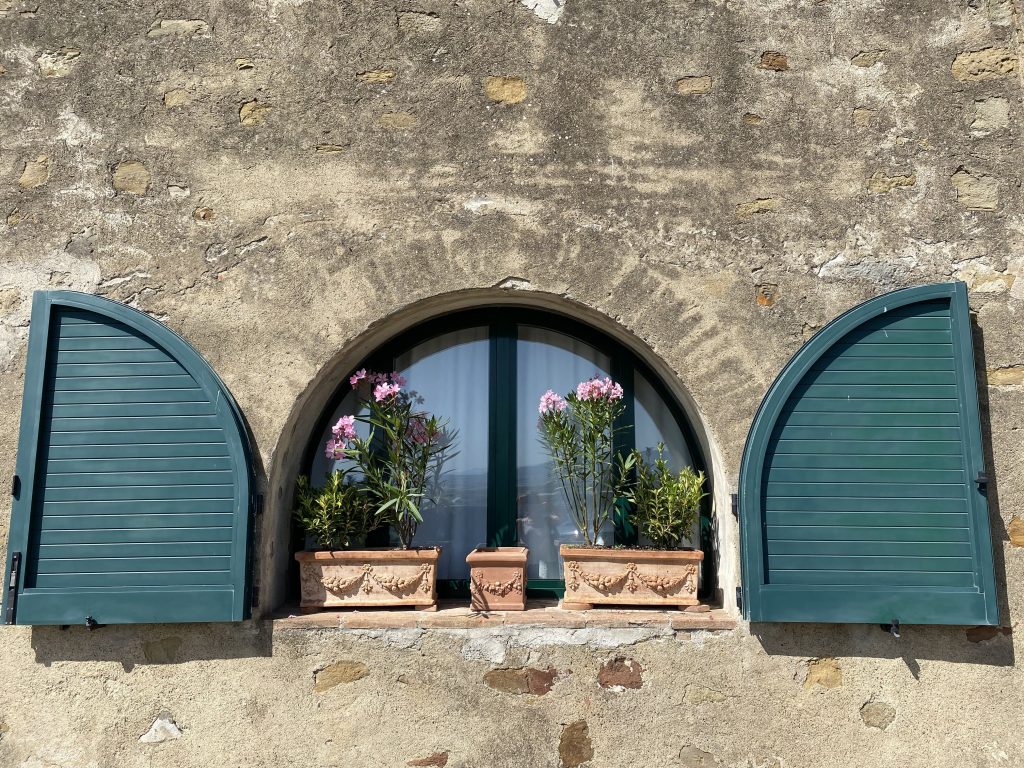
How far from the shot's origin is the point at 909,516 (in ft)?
8.95

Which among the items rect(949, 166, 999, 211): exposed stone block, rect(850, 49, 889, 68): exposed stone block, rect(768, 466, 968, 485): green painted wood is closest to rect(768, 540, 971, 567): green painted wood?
rect(768, 466, 968, 485): green painted wood

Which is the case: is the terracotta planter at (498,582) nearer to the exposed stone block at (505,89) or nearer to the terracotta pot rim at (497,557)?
the terracotta pot rim at (497,557)

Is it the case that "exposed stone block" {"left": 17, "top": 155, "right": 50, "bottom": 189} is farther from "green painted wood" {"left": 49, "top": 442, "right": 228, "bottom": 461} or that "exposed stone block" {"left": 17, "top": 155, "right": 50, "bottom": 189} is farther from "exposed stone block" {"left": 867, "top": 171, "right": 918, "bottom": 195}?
"exposed stone block" {"left": 867, "top": 171, "right": 918, "bottom": 195}

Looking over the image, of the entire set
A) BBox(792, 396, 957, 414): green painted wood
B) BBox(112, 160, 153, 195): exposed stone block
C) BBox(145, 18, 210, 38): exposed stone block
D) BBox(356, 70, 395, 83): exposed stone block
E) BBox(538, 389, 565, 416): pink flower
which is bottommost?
BBox(792, 396, 957, 414): green painted wood

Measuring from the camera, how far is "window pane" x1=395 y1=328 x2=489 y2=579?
318cm

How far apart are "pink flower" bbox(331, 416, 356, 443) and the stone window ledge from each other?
658 millimetres

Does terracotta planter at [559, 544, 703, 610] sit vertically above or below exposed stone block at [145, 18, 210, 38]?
below

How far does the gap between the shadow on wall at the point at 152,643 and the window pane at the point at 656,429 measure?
63.9 inches

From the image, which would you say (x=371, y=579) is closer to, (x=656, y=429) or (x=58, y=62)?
(x=656, y=429)

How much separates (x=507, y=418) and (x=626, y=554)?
0.76 metres

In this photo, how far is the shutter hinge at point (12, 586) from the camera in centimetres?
266

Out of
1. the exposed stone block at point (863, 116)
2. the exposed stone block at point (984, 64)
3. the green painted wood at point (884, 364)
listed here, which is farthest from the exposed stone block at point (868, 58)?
the green painted wood at point (884, 364)

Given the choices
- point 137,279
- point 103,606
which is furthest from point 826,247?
point 103,606

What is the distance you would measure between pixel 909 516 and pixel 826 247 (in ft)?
3.43
